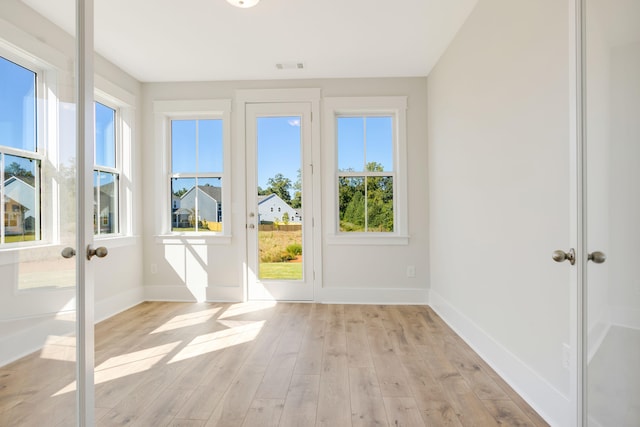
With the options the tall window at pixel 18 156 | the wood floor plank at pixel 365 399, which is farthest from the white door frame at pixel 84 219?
the wood floor plank at pixel 365 399

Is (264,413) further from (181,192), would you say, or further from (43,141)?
(181,192)

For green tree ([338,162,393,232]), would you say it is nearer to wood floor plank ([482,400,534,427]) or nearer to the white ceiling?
the white ceiling

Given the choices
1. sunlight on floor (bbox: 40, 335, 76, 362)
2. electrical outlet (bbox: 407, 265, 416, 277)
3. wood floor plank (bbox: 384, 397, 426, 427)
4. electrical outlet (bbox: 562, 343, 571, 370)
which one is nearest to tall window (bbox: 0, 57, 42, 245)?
sunlight on floor (bbox: 40, 335, 76, 362)

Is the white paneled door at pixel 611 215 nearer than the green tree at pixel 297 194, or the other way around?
the white paneled door at pixel 611 215

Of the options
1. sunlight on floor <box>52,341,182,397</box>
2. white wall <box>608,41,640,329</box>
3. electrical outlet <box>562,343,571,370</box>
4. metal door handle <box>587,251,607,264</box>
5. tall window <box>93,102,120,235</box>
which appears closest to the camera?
white wall <box>608,41,640,329</box>

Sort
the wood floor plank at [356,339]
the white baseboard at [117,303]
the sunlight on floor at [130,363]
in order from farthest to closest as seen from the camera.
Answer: the white baseboard at [117,303] < the wood floor plank at [356,339] < the sunlight on floor at [130,363]

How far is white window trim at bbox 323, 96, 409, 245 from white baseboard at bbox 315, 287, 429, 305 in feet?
1.85

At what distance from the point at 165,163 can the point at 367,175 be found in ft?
8.16

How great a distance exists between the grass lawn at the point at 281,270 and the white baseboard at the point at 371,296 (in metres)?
0.36

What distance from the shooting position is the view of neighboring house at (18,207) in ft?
3.62

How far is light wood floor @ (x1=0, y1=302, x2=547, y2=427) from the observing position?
4.26 feet

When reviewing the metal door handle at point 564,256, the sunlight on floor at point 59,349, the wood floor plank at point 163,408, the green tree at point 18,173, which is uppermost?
the green tree at point 18,173

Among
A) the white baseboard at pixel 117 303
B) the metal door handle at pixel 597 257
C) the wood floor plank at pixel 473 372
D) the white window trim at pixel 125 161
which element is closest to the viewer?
the metal door handle at pixel 597 257

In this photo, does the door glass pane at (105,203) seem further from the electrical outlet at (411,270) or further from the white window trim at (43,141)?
the electrical outlet at (411,270)
